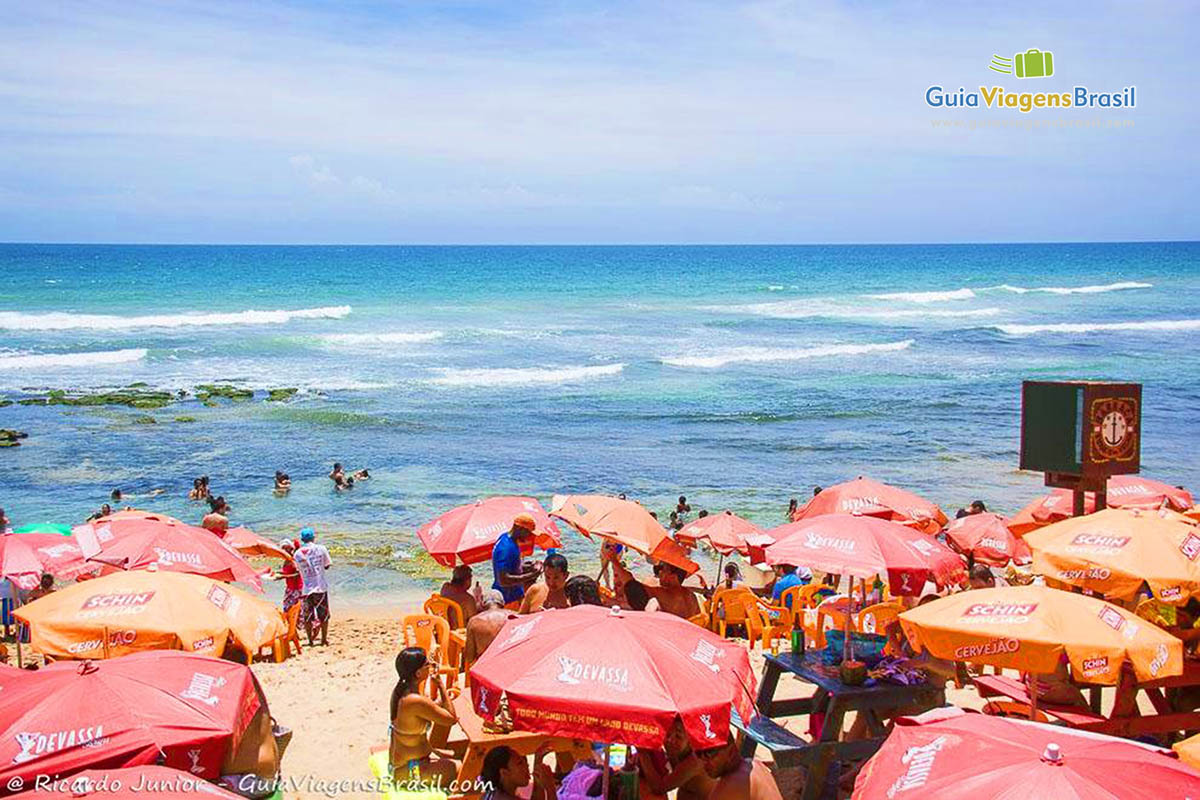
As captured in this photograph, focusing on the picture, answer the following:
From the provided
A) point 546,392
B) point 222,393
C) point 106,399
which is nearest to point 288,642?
point 106,399

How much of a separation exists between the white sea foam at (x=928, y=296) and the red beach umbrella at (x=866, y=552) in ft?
248

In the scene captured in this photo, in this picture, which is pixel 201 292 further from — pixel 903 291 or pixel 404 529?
pixel 404 529

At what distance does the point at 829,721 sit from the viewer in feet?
26.1

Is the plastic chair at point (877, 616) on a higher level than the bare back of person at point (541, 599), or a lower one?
lower

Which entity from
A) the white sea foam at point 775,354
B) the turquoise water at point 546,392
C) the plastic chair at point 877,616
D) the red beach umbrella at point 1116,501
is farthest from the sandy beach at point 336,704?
the white sea foam at point 775,354

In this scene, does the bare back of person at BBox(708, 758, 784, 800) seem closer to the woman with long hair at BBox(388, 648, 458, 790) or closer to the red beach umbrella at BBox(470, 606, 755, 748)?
the red beach umbrella at BBox(470, 606, 755, 748)

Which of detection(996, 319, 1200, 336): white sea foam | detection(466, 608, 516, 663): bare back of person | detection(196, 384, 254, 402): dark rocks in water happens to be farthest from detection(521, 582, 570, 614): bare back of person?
detection(996, 319, 1200, 336): white sea foam

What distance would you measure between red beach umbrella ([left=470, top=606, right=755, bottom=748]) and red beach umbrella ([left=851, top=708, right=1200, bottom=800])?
2.94 ft

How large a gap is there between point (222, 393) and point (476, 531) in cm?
2610

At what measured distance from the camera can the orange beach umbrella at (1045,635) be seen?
6617mm

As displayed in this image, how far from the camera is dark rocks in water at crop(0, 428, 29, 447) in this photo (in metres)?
27.1

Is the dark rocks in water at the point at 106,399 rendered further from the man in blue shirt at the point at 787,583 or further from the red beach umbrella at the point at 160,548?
the man in blue shirt at the point at 787,583

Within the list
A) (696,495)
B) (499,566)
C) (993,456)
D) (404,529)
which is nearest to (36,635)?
(499,566)

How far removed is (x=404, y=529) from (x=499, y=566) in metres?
9.70
